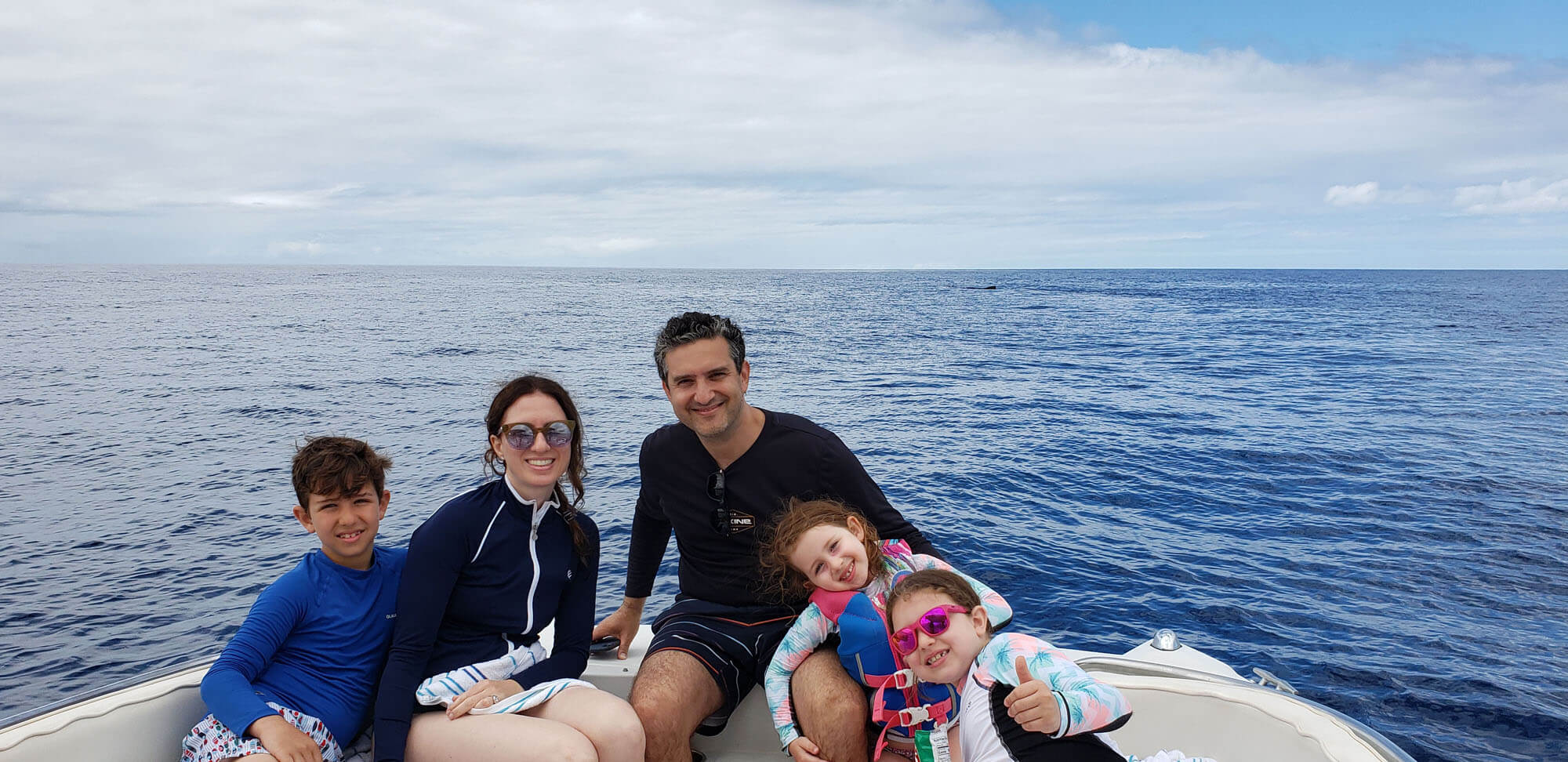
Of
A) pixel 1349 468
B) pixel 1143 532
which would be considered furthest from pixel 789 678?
pixel 1349 468

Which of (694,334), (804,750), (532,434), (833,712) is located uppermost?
(694,334)

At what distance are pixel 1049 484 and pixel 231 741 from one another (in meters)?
12.0

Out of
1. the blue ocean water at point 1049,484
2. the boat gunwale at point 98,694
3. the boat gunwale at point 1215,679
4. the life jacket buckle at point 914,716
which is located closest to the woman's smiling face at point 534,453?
the boat gunwale at point 98,694

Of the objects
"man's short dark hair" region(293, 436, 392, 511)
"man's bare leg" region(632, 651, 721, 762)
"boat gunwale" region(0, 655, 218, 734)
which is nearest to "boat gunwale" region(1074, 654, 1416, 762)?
"man's bare leg" region(632, 651, 721, 762)

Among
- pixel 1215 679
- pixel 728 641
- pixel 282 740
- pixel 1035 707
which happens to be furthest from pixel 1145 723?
pixel 282 740

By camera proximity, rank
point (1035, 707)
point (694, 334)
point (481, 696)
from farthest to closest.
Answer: point (694, 334), point (481, 696), point (1035, 707)

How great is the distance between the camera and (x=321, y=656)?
308 cm

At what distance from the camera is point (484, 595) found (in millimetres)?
3225

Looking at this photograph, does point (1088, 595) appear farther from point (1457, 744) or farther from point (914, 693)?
point (914, 693)

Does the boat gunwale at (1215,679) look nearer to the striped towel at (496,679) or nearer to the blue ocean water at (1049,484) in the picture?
the striped towel at (496,679)

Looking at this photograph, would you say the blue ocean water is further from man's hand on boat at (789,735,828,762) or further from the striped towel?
the striped towel

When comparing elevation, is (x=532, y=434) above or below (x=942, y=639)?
above

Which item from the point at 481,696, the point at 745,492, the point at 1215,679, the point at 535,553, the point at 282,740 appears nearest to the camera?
the point at 282,740

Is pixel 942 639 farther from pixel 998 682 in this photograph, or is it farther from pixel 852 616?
pixel 852 616
